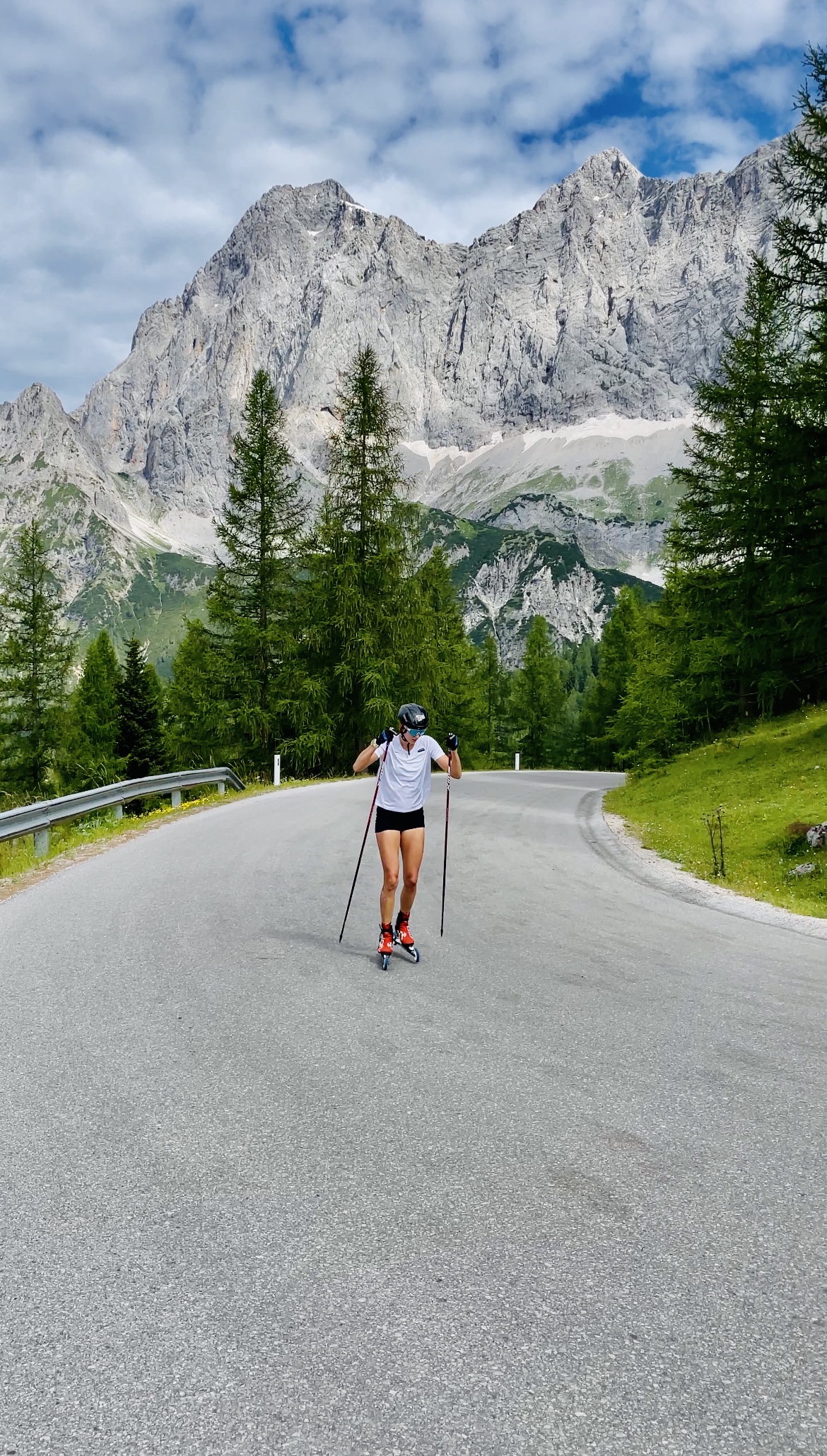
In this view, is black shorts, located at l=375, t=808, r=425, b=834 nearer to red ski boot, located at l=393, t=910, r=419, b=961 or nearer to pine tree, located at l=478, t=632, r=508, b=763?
red ski boot, located at l=393, t=910, r=419, b=961

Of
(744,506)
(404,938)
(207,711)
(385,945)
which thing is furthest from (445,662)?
(385,945)

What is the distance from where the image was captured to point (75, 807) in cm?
1359

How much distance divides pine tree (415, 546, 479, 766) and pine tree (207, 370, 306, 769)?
5.49 metres

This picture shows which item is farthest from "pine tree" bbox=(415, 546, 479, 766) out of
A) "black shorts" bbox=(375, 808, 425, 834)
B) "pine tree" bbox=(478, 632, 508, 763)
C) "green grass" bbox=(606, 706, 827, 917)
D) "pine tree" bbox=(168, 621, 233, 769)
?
"black shorts" bbox=(375, 808, 425, 834)

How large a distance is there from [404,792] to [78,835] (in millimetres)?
9183

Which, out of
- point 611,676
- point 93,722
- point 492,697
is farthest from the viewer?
point 492,697

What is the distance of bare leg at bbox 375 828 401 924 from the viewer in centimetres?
658

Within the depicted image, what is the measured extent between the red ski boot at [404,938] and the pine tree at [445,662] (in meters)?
25.4

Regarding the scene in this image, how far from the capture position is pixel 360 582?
3122 centimetres

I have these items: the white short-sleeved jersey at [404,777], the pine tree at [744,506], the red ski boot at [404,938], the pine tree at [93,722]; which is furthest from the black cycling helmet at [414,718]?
the pine tree at [93,722]

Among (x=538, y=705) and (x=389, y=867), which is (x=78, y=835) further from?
(x=538, y=705)

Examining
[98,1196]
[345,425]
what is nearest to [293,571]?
[345,425]

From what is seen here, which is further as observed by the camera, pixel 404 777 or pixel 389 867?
pixel 404 777

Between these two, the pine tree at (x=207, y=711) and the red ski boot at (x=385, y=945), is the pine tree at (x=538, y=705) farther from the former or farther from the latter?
the red ski boot at (x=385, y=945)
